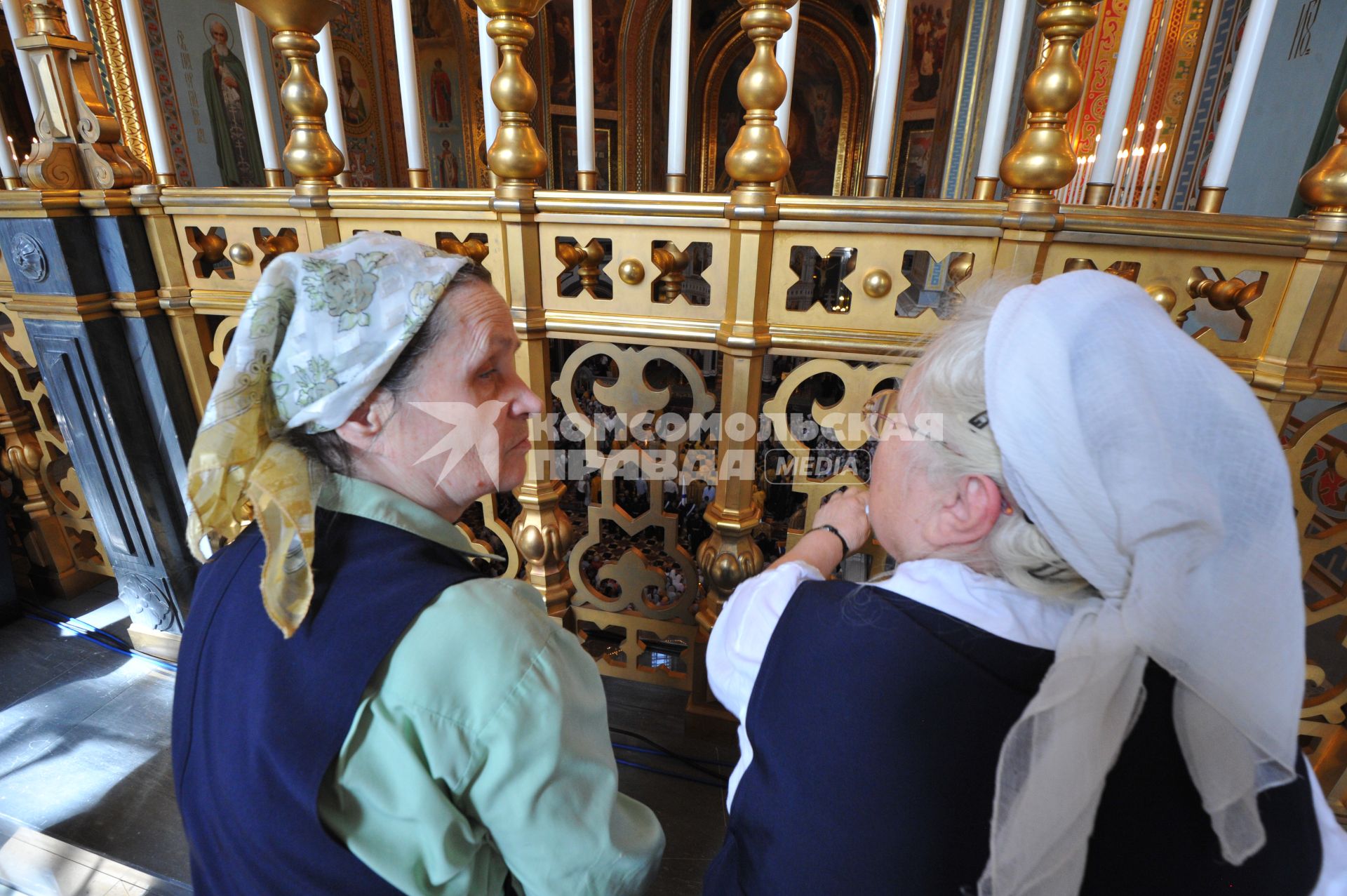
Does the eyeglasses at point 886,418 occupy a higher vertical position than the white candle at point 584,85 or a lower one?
lower

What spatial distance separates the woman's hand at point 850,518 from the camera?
1179 mm

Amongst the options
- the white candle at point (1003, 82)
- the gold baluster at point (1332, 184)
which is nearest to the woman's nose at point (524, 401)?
the white candle at point (1003, 82)

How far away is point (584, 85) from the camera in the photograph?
1.51 meters

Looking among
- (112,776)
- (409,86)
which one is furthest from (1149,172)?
(112,776)

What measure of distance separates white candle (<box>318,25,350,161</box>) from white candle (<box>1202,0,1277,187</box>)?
6.43ft

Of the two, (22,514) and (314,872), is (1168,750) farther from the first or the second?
(22,514)

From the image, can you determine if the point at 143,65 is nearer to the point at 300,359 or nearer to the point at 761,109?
the point at 300,359

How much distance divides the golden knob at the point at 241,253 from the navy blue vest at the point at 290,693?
1.21m

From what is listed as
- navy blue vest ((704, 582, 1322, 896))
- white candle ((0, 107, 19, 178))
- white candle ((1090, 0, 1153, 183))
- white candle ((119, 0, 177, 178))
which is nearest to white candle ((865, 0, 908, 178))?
white candle ((1090, 0, 1153, 183))

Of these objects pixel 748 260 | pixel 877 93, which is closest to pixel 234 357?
pixel 748 260

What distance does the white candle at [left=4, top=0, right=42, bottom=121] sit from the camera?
1.67 meters

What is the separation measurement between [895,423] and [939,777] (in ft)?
1.62

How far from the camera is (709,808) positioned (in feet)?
5.64

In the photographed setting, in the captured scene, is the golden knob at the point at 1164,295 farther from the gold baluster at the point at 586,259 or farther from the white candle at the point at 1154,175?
the white candle at the point at 1154,175
